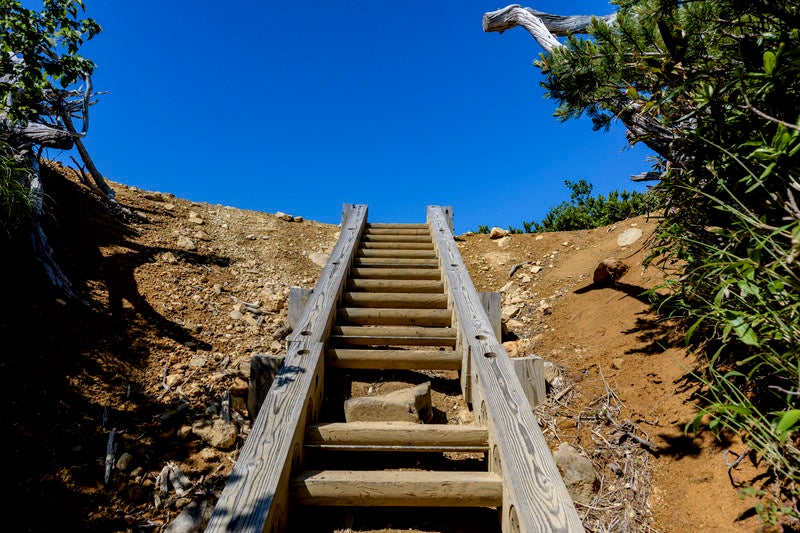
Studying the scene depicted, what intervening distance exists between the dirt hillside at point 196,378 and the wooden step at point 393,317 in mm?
800

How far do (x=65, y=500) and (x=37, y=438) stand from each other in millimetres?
542

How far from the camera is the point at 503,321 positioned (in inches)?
185

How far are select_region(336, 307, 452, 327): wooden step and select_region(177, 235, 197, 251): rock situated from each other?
346 cm

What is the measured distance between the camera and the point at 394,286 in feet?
14.2

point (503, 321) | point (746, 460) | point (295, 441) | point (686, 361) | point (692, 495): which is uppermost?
point (503, 321)

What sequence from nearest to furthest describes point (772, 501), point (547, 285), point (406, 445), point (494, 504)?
point (772, 501) → point (494, 504) → point (406, 445) → point (547, 285)

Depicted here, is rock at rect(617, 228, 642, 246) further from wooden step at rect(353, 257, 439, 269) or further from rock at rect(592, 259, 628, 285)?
wooden step at rect(353, 257, 439, 269)

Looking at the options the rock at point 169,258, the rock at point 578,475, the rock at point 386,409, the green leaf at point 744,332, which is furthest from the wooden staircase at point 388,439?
the rock at point 169,258

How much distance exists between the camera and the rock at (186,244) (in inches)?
238

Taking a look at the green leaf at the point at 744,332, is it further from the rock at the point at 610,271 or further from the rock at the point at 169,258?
the rock at the point at 169,258

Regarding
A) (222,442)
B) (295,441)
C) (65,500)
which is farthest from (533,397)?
(65,500)

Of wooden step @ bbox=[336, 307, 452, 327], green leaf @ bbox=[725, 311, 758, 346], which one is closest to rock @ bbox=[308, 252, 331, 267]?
wooden step @ bbox=[336, 307, 452, 327]

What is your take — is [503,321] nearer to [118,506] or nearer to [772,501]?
[772,501]

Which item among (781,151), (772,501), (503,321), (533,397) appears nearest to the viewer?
(781,151)
